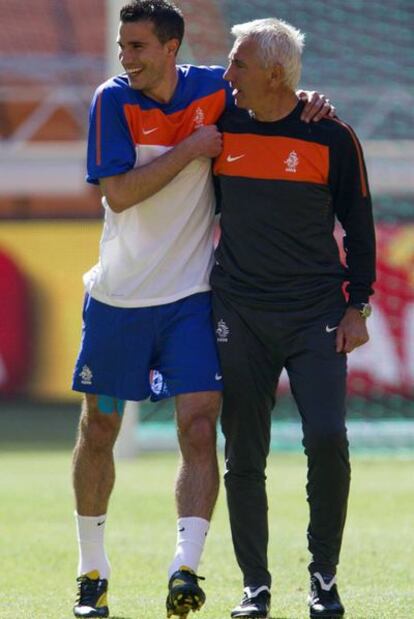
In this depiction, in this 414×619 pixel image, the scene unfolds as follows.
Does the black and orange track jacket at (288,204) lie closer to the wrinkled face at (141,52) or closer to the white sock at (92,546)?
the wrinkled face at (141,52)

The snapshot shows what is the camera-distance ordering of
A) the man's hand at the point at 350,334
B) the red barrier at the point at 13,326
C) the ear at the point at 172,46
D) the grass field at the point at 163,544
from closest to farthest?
the man's hand at the point at 350,334
the ear at the point at 172,46
the grass field at the point at 163,544
the red barrier at the point at 13,326

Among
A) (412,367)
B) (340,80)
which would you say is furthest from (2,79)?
(412,367)

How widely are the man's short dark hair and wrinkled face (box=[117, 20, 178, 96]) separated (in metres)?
0.02

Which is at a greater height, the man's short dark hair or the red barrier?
the man's short dark hair

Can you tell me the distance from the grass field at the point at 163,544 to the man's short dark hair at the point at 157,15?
2.13 m

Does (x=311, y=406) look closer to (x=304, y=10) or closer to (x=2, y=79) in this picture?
(x=304, y=10)

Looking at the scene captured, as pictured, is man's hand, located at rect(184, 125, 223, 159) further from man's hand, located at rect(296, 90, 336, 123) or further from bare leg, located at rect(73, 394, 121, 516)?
bare leg, located at rect(73, 394, 121, 516)

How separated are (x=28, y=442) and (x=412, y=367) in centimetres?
340

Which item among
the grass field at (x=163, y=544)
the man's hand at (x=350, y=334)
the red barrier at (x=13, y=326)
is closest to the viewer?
the man's hand at (x=350, y=334)

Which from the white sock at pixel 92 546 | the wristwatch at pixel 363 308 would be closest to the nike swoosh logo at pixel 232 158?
the wristwatch at pixel 363 308

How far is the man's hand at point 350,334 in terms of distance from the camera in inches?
219

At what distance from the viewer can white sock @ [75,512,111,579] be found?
580 cm

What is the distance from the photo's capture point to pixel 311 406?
5.54m

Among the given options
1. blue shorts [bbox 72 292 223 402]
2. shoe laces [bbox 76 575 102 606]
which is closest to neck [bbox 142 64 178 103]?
blue shorts [bbox 72 292 223 402]
